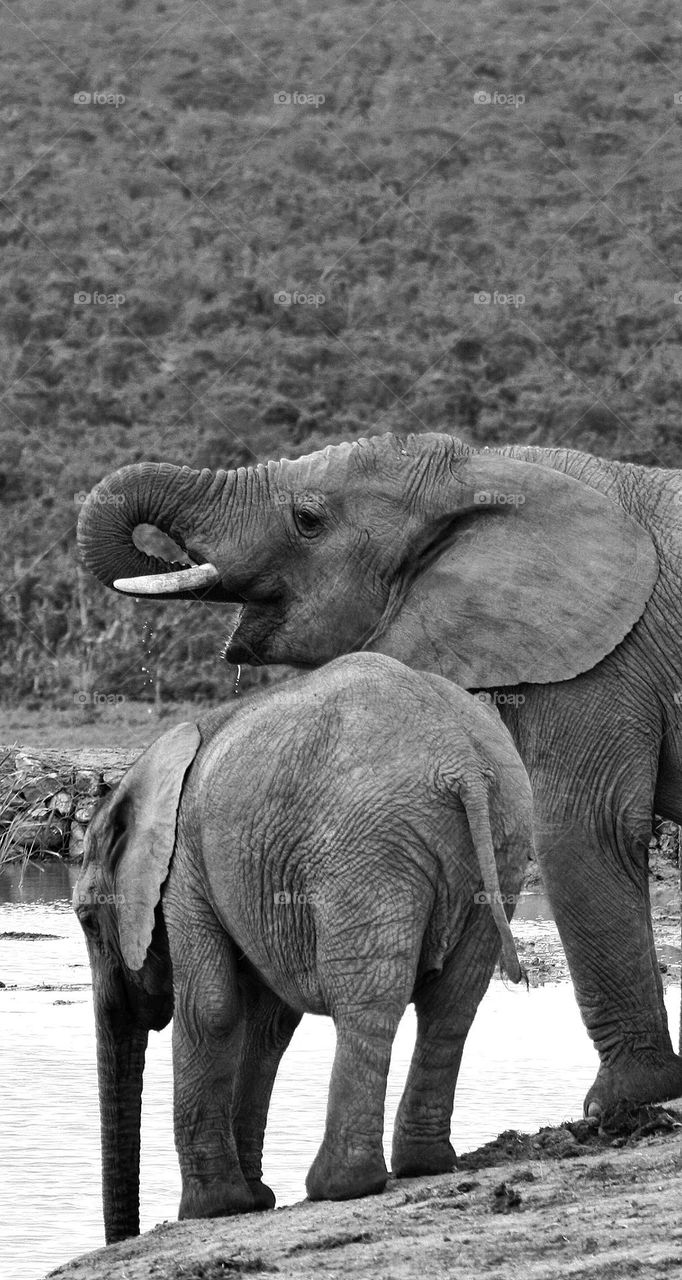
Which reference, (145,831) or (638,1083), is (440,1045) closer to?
(145,831)

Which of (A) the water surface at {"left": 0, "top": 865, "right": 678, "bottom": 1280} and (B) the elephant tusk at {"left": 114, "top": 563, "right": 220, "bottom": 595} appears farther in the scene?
(A) the water surface at {"left": 0, "top": 865, "right": 678, "bottom": 1280}

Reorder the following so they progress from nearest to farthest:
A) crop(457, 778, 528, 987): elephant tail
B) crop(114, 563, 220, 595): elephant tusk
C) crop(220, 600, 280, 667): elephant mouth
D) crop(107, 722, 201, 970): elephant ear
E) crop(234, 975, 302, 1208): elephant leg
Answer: crop(457, 778, 528, 987): elephant tail
crop(107, 722, 201, 970): elephant ear
crop(234, 975, 302, 1208): elephant leg
crop(114, 563, 220, 595): elephant tusk
crop(220, 600, 280, 667): elephant mouth

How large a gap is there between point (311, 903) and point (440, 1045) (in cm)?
43

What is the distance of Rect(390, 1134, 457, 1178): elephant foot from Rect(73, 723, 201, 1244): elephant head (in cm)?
65

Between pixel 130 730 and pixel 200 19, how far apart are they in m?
20.2

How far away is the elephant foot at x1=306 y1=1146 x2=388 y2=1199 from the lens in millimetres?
4023

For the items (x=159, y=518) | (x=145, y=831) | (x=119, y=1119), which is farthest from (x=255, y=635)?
(x=119, y=1119)

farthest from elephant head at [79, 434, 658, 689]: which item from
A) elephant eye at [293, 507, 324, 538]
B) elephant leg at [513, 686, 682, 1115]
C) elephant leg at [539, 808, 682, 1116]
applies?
elephant leg at [539, 808, 682, 1116]

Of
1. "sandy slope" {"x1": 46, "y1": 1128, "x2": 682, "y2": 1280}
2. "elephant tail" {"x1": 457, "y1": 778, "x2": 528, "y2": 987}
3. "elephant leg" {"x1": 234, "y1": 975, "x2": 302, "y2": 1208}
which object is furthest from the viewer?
"elephant leg" {"x1": 234, "y1": 975, "x2": 302, "y2": 1208}

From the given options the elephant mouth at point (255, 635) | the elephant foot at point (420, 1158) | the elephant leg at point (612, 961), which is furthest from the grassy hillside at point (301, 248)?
the elephant foot at point (420, 1158)

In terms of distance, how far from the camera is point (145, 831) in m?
4.43

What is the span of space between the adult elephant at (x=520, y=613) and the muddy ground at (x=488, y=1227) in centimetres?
62

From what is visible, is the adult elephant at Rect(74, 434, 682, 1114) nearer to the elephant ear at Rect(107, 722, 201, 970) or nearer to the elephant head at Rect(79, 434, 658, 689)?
the elephant head at Rect(79, 434, 658, 689)

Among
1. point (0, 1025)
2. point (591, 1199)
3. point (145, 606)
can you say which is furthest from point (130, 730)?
point (591, 1199)
